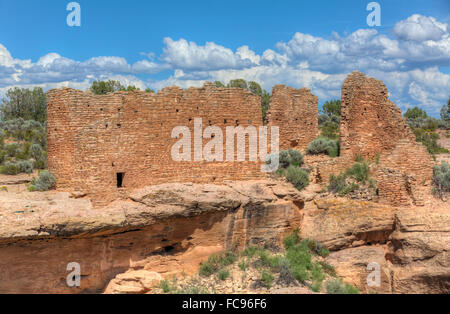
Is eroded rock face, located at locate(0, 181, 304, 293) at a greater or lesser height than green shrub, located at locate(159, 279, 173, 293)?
greater

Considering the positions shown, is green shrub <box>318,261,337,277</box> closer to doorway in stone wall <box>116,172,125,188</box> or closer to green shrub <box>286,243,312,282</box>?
green shrub <box>286,243,312,282</box>

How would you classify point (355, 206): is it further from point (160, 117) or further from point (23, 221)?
point (23, 221)

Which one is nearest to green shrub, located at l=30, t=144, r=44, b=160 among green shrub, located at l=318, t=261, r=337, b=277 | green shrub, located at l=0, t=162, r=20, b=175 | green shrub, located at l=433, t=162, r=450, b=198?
green shrub, located at l=0, t=162, r=20, b=175

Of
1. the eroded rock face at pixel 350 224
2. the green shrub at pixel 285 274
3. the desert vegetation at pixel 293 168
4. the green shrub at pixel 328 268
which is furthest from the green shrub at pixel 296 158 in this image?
the green shrub at pixel 285 274

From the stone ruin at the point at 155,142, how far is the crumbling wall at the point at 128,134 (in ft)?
0.09

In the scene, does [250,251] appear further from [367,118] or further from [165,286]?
[367,118]

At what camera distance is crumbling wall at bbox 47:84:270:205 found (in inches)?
422

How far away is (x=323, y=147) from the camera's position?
578 inches

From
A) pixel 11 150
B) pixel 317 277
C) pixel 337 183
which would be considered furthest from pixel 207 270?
pixel 11 150

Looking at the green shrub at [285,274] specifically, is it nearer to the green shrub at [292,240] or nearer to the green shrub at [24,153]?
the green shrub at [292,240]

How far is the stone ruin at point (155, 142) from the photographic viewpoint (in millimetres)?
10766

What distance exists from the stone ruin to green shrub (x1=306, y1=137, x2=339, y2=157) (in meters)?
0.93
